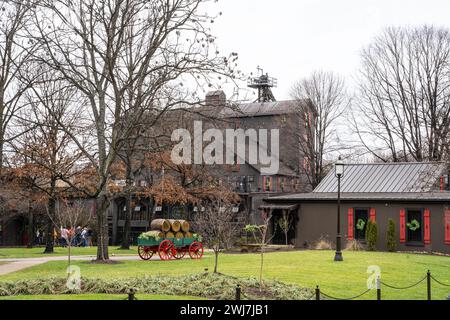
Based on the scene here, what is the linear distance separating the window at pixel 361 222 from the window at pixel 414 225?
2.43 m

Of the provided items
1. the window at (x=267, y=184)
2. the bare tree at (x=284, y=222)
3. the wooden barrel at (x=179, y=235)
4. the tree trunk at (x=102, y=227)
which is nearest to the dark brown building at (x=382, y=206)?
the bare tree at (x=284, y=222)

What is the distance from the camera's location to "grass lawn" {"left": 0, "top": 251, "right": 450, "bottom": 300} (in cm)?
1626

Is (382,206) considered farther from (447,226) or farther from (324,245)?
(324,245)

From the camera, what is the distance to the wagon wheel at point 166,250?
85.0ft

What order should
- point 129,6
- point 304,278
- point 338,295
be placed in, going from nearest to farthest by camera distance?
point 338,295 < point 304,278 < point 129,6

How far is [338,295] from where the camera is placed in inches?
583

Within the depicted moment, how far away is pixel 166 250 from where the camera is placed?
1024 inches

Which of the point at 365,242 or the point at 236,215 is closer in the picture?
the point at 365,242

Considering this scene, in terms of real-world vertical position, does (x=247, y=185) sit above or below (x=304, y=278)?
above

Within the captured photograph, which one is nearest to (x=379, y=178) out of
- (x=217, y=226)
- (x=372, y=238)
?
(x=372, y=238)
